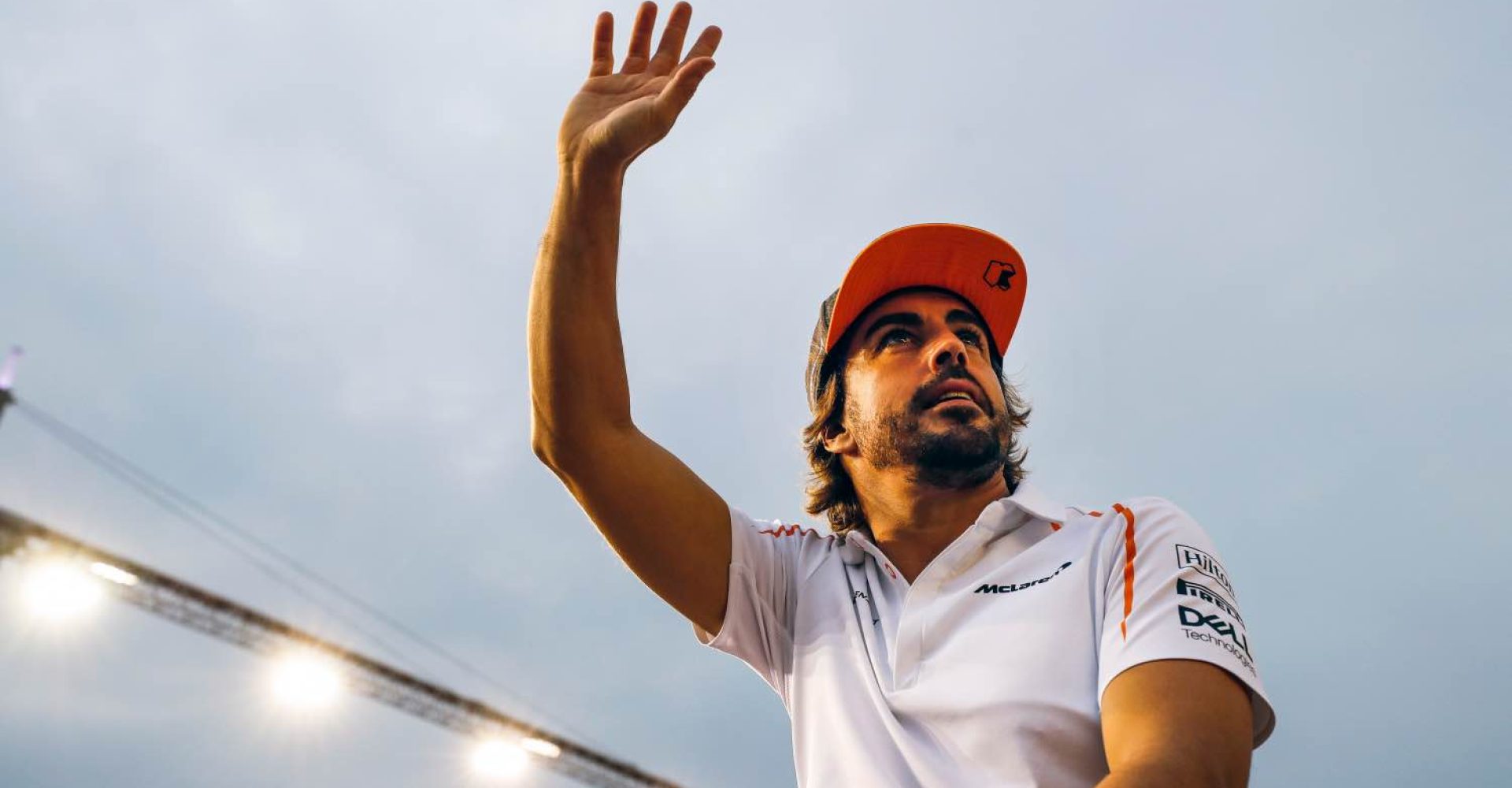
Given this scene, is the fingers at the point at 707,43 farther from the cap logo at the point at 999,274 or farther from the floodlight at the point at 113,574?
the floodlight at the point at 113,574

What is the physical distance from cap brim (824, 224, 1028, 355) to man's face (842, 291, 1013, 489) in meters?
0.05

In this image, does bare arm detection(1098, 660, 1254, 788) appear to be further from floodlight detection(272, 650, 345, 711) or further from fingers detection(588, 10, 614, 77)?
floodlight detection(272, 650, 345, 711)

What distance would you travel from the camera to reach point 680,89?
2596 millimetres

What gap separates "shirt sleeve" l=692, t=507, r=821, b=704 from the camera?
269 centimetres

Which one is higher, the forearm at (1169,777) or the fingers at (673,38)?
the fingers at (673,38)

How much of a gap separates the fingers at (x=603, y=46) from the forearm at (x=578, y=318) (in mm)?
472

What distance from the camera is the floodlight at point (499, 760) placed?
26531 millimetres

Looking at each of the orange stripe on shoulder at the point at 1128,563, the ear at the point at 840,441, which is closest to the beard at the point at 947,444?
the ear at the point at 840,441

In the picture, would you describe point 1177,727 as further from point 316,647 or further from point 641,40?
point 316,647

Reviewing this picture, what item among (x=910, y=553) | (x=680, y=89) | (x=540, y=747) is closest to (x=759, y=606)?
(x=910, y=553)

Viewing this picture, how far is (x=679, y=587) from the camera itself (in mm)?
2609

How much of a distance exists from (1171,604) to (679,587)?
120 centimetres

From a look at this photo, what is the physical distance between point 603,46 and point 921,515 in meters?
1.69

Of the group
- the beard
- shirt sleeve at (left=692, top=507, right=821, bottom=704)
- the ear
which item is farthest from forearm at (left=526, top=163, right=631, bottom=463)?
the ear
